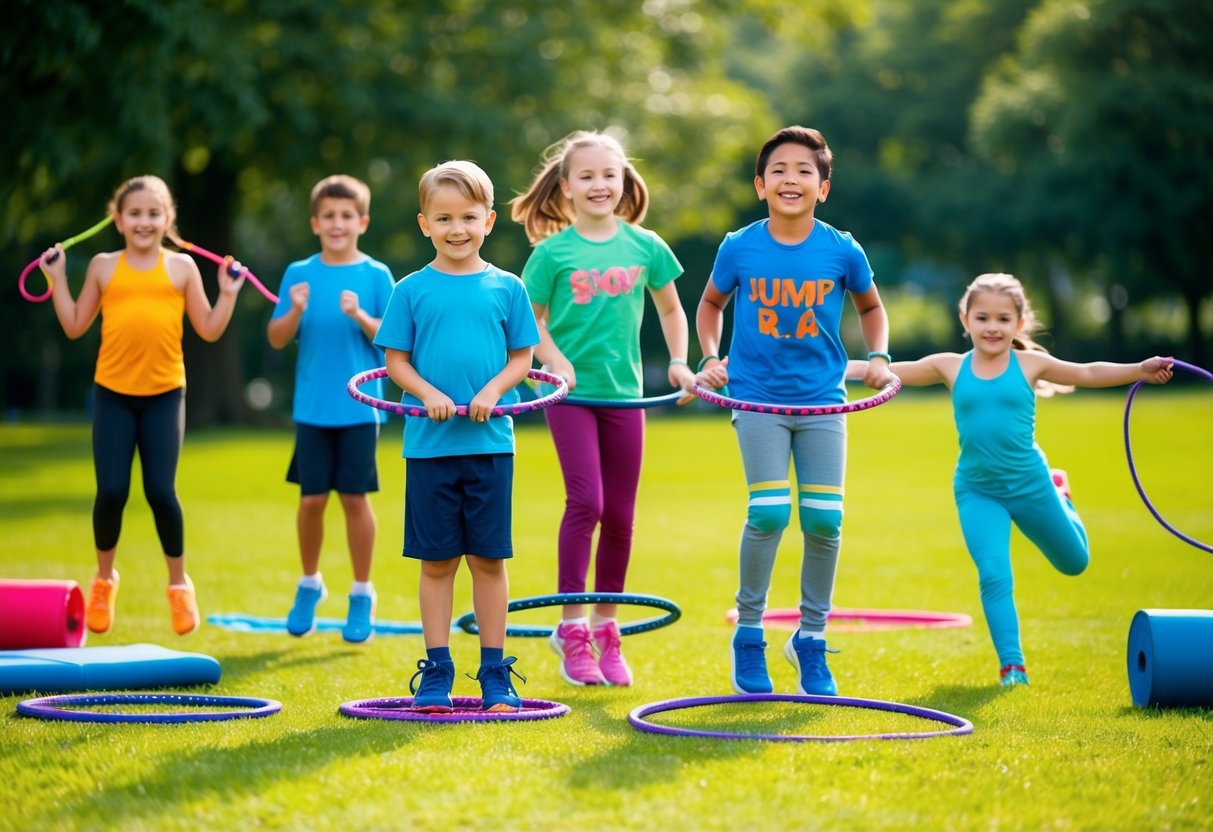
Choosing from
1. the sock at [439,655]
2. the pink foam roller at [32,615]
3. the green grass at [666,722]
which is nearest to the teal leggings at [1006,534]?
the green grass at [666,722]

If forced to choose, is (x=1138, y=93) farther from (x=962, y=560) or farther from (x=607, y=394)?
(x=607, y=394)

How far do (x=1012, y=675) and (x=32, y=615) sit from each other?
4.62m

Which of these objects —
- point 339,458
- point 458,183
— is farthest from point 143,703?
point 458,183

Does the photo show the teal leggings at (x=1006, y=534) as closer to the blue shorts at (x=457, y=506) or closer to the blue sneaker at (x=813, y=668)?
the blue sneaker at (x=813, y=668)

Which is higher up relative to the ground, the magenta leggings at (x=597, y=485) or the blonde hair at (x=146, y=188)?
the blonde hair at (x=146, y=188)

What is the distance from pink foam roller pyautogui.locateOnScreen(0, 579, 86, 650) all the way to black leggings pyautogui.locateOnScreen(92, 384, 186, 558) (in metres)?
0.58

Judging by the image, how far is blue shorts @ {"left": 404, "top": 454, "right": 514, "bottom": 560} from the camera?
625 centimetres

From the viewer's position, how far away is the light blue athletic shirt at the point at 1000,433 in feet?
24.6

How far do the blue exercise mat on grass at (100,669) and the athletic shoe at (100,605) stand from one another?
93 cm

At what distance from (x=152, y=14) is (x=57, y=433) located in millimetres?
14871

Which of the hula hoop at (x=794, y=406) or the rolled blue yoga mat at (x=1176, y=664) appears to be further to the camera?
the hula hoop at (x=794, y=406)

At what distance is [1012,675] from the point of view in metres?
7.18

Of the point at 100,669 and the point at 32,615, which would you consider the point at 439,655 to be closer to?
the point at 100,669

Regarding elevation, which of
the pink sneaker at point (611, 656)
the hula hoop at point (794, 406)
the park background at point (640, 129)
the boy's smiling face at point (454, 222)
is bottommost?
the pink sneaker at point (611, 656)
